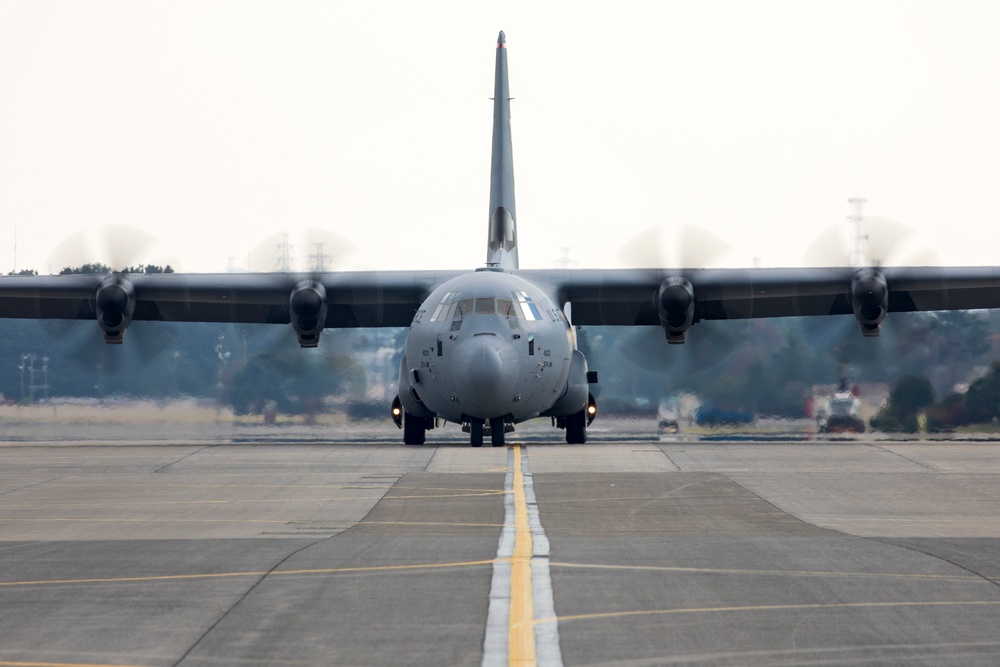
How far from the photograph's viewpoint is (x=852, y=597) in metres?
8.42

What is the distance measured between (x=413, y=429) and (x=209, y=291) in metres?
5.80

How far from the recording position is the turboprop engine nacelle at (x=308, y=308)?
29.7 m

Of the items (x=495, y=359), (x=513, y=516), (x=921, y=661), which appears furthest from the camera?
(x=495, y=359)

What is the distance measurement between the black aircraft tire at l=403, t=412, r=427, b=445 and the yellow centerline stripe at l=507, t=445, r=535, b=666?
16.3 meters

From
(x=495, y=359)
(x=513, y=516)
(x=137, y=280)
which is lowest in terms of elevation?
(x=513, y=516)

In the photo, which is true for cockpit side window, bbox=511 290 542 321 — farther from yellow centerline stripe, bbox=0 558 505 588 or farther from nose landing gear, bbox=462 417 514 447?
yellow centerline stripe, bbox=0 558 505 588

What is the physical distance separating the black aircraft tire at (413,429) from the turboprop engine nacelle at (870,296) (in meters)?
9.75

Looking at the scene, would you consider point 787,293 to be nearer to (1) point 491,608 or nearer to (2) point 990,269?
(2) point 990,269

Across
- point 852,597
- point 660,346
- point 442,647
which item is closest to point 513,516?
point 852,597

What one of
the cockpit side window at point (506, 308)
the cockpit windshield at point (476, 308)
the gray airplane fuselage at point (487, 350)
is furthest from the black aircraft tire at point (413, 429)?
the cockpit side window at point (506, 308)

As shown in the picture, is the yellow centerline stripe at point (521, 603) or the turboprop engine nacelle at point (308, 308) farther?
the turboprop engine nacelle at point (308, 308)

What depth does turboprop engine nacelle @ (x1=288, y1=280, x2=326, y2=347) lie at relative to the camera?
29.7m

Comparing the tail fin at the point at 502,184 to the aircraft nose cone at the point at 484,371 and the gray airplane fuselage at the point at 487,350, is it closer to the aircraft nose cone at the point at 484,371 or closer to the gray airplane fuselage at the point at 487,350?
the gray airplane fuselage at the point at 487,350

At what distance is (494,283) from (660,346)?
6.86 metres
